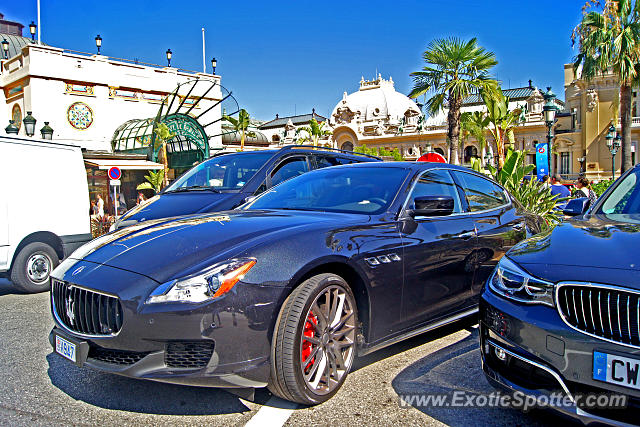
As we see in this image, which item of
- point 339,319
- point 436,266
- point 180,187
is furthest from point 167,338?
point 180,187

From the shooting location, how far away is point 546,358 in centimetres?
237

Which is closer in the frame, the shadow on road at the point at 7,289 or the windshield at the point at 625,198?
the windshield at the point at 625,198

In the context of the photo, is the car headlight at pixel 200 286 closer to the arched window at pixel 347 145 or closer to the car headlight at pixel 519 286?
the car headlight at pixel 519 286

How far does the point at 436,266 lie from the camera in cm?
371

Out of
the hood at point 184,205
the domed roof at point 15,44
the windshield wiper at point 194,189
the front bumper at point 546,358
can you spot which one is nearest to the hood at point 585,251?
the front bumper at point 546,358

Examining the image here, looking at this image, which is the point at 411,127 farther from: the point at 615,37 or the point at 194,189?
the point at 194,189

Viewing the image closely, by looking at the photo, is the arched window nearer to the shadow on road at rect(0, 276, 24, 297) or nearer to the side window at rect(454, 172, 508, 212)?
the shadow on road at rect(0, 276, 24, 297)

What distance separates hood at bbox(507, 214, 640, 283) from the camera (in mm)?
2400

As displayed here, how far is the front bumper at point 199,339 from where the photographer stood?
2555mm

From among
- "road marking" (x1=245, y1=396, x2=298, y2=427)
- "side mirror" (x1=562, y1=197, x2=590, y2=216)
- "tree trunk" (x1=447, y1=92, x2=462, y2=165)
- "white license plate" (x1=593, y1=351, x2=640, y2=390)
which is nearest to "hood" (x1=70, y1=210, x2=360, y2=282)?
"road marking" (x1=245, y1=396, x2=298, y2=427)

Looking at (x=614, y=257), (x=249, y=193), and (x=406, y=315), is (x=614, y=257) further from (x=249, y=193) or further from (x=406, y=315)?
(x=249, y=193)

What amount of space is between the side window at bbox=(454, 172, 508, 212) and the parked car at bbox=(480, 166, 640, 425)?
5.11ft

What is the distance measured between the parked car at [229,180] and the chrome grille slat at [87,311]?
9.94 feet

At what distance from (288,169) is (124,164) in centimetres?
1795
